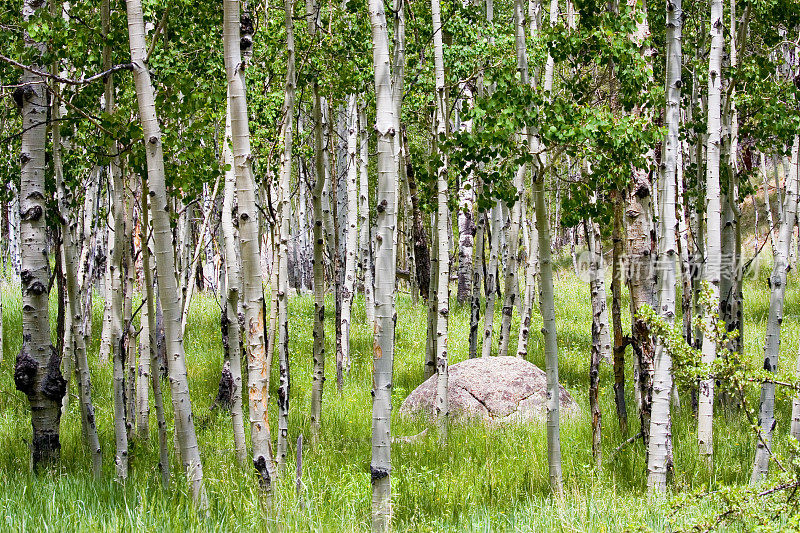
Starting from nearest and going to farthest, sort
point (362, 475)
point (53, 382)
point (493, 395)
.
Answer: point (53, 382), point (362, 475), point (493, 395)

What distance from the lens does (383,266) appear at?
156 inches

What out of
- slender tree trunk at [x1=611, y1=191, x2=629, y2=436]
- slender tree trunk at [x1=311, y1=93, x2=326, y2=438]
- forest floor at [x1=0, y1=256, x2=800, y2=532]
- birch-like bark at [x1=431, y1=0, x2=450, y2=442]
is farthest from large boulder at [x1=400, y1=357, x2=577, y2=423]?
slender tree trunk at [x1=611, y1=191, x2=629, y2=436]

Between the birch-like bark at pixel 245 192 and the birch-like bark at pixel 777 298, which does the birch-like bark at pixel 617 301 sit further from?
the birch-like bark at pixel 245 192

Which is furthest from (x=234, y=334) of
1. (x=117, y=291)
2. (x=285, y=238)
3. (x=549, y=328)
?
(x=549, y=328)

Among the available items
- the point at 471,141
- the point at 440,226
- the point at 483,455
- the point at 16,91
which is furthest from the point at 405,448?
the point at 16,91

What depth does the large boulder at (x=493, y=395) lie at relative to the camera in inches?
315

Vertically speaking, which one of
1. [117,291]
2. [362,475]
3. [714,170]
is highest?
[714,170]

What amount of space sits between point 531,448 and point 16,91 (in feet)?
16.6

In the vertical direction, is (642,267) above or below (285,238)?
below

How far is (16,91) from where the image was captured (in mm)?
4992

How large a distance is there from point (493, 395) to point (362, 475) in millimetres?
2798

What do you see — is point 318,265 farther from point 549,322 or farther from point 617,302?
point 617,302

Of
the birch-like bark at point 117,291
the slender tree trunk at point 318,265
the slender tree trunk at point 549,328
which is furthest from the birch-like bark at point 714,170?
the birch-like bark at point 117,291

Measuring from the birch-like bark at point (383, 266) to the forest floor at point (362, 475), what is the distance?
1.11 feet
